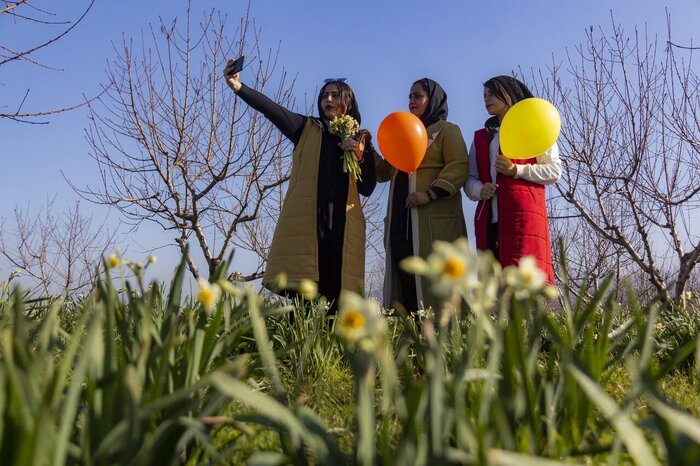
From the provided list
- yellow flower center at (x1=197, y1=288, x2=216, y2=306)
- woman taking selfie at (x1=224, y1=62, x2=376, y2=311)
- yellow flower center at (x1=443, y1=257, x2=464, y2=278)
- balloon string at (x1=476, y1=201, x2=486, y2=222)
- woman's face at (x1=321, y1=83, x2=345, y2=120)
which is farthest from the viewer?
woman's face at (x1=321, y1=83, x2=345, y2=120)

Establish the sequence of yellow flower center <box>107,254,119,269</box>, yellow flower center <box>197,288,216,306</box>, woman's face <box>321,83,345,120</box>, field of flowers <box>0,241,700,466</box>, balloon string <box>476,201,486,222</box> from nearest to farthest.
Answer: field of flowers <box>0,241,700,466</box> → yellow flower center <box>197,288,216,306</box> → yellow flower center <box>107,254,119,269</box> → balloon string <box>476,201,486,222</box> → woman's face <box>321,83,345,120</box>

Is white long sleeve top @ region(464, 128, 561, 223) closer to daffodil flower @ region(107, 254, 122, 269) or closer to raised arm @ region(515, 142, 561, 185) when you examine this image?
raised arm @ region(515, 142, 561, 185)

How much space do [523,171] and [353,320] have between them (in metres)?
2.98

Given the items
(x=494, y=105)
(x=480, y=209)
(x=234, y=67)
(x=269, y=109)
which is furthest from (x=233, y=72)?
(x=480, y=209)

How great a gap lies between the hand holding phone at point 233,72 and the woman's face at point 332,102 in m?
0.61

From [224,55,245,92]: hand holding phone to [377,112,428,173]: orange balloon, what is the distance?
1079mm

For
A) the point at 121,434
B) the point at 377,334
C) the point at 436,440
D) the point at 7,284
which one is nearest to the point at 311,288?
the point at 377,334

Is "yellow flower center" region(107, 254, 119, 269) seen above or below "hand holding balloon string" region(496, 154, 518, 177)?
below

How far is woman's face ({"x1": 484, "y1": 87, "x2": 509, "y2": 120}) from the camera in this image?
3732 millimetres

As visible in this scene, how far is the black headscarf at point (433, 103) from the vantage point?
4.04 m

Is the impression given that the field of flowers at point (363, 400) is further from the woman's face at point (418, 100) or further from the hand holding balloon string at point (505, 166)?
the woman's face at point (418, 100)

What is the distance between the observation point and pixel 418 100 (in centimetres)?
405

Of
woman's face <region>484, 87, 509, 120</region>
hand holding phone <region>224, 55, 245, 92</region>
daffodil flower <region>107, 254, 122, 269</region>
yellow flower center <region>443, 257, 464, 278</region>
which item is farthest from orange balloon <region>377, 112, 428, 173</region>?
yellow flower center <region>443, 257, 464, 278</region>

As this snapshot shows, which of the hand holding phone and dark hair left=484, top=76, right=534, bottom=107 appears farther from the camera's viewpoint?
the hand holding phone
